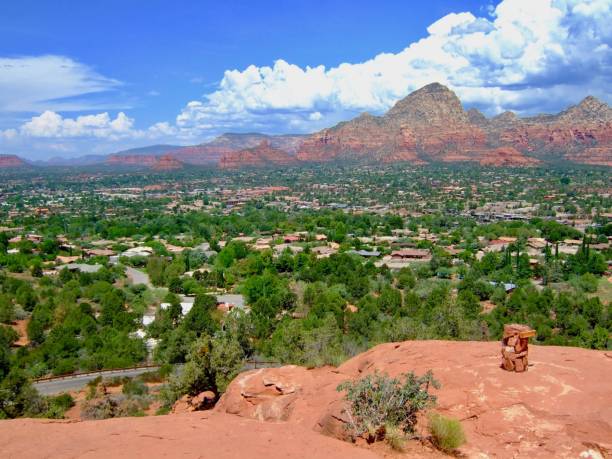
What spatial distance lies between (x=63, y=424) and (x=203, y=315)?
23822 millimetres

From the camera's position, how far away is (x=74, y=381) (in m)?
Answer: 30.7

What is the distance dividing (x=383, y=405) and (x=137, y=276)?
174ft

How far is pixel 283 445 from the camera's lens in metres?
10.7

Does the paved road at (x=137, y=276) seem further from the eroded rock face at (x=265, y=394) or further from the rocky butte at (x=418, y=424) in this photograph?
the rocky butte at (x=418, y=424)

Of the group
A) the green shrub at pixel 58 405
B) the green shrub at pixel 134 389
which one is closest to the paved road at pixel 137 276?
the green shrub at pixel 134 389

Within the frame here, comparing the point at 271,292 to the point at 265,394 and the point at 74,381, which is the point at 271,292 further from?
the point at 265,394

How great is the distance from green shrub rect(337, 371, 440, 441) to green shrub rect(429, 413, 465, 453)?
72 cm

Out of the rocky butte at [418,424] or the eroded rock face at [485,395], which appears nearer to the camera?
the rocky butte at [418,424]

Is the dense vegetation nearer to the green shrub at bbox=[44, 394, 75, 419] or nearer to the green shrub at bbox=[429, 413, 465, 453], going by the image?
the green shrub at bbox=[44, 394, 75, 419]

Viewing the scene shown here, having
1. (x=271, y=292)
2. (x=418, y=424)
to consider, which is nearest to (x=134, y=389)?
(x=418, y=424)

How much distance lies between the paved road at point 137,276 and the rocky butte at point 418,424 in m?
43.7

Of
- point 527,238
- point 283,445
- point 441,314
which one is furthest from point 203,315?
point 527,238

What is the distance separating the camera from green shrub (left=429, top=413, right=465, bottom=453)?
34.6 feet

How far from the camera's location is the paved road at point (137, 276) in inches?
2231
